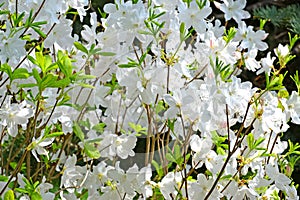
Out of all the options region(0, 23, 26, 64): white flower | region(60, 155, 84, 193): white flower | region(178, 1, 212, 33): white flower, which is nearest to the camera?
region(0, 23, 26, 64): white flower

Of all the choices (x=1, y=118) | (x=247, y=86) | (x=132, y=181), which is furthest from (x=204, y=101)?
(x=1, y=118)

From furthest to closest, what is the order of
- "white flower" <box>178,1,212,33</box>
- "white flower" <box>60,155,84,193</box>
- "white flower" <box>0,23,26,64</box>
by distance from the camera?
"white flower" <box>60,155,84,193</box> → "white flower" <box>178,1,212,33</box> → "white flower" <box>0,23,26,64</box>

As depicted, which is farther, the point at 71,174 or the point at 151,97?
the point at 71,174

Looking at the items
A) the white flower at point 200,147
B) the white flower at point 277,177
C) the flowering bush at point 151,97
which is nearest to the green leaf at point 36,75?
the flowering bush at point 151,97

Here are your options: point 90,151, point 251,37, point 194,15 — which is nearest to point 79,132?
Result: point 90,151

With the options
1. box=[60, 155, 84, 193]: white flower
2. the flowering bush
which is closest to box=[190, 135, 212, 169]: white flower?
the flowering bush

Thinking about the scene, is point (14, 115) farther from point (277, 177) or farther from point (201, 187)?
point (277, 177)

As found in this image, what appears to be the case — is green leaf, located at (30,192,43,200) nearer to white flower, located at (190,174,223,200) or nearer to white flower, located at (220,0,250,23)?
white flower, located at (190,174,223,200)

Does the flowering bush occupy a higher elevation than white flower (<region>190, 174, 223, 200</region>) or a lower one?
higher

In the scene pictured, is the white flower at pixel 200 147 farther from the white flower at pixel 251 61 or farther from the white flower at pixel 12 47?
the white flower at pixel 12 47

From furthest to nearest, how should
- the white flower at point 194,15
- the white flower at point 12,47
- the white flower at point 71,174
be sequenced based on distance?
the white flower at point 71,174 < the white flower at point 194,15 < the white flower at point 12,47

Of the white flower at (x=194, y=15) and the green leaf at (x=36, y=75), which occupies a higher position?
the white flower at (x=194, y=15)

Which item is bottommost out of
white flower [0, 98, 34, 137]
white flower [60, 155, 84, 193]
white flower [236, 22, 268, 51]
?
white flower [60, 155, 84, 193]
